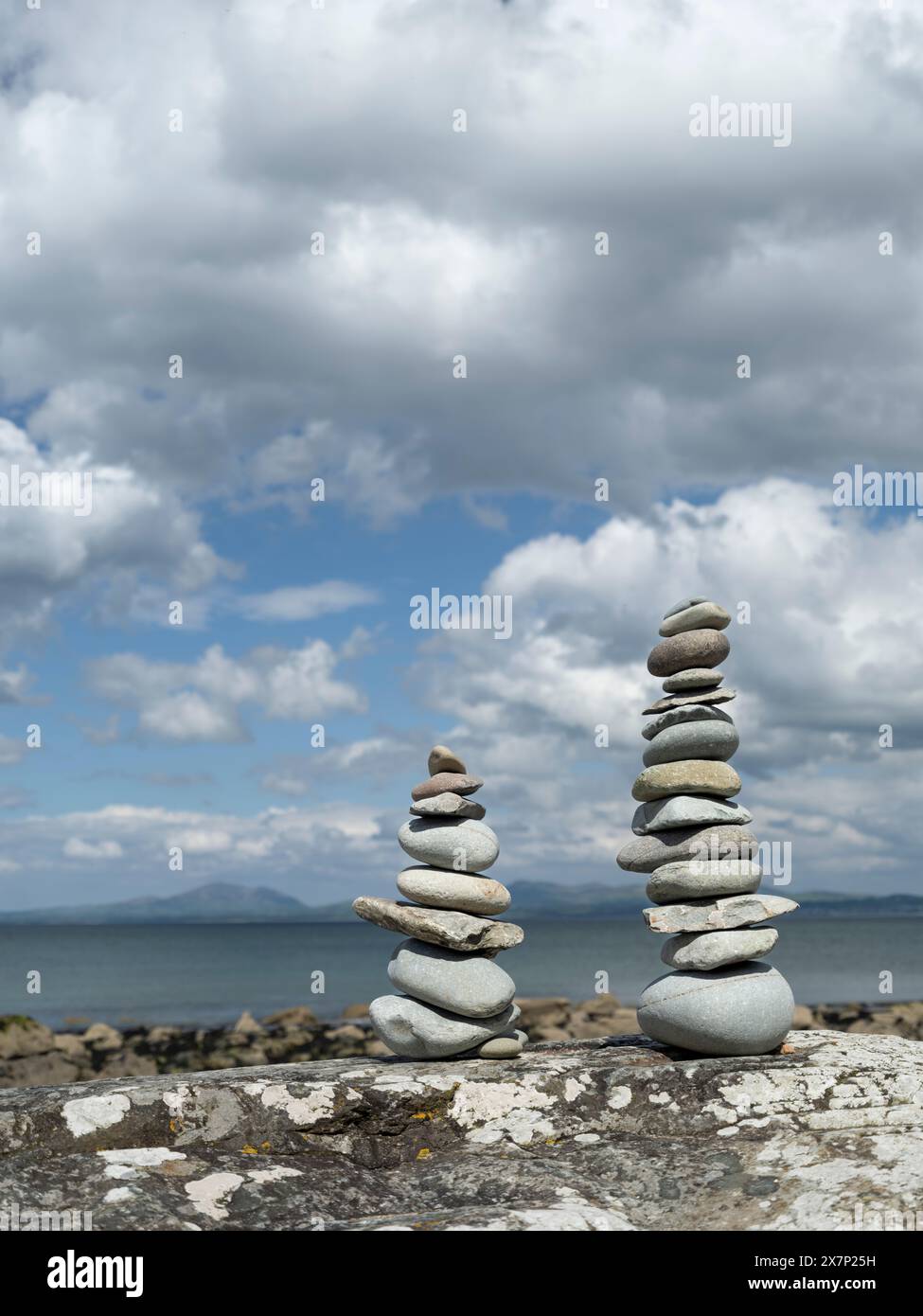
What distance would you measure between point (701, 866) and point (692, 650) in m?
2.15

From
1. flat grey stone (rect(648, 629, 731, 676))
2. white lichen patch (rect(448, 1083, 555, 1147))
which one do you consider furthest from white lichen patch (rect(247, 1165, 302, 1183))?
flat grey stone (rect(648, 629, 731, 676))

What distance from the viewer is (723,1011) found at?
10844mm

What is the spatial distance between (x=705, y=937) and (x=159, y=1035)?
2933 cm

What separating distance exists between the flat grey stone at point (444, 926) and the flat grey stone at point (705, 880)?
150cm

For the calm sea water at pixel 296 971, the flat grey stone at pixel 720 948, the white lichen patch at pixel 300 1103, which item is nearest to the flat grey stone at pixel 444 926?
the flat grey stone at pixel 720 948

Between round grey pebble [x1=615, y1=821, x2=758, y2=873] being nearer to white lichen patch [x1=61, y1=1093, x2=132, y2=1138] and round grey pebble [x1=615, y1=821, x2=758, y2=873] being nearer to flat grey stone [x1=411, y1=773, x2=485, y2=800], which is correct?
flat grey stone [x1=411, y1=773, x2=485, y2=800]

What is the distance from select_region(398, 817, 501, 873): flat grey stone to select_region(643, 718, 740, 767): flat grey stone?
195 cm

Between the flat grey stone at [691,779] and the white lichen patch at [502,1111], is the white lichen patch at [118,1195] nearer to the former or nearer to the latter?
the white lichen patch at [502,1111]

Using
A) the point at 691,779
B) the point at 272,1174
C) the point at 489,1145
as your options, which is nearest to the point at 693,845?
the point at 691,779

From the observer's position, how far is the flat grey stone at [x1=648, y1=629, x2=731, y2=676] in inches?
477

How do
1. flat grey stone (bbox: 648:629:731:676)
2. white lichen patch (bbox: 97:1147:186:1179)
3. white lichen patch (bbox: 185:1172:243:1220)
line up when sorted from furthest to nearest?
flat grey stone (bbox: 648:629:731:676) < white lichen patch (bbox: 97:1147:186:1179) < white lichen patch (bbox: 185:1172:243:1220)

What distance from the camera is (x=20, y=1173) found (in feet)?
27.2

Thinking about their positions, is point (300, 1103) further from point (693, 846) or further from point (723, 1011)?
point (693, 846)

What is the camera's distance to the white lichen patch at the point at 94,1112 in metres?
9.18
